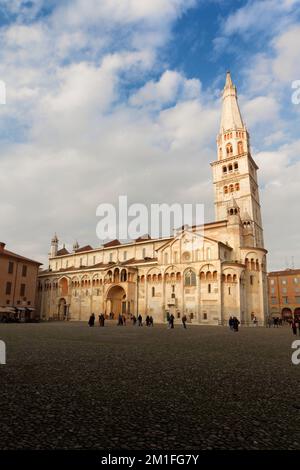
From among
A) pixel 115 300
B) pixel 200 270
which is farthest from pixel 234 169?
pixel 115 300

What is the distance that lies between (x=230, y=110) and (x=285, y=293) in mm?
46982

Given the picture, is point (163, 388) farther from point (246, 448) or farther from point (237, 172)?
point (237, 172)

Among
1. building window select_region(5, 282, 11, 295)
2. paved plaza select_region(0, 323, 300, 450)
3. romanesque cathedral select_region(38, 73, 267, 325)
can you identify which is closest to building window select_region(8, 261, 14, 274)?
building window select_region(5, 282, 11, 295)

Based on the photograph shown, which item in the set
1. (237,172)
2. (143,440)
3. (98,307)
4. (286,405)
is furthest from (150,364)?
(237,172)

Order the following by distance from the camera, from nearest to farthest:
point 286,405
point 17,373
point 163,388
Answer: point 286,405 → point 163,388 → point 17,373

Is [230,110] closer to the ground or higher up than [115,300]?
higher up

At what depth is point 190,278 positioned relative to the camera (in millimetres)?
49719

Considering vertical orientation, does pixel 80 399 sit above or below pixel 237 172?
below

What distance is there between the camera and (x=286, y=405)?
589 centimetres

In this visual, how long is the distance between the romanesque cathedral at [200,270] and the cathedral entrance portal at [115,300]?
15 centimetres

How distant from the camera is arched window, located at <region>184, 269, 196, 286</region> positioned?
49.3m

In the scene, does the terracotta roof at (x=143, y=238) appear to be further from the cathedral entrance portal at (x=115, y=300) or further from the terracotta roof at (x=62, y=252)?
the terracotta roof at (x=62, y=252)

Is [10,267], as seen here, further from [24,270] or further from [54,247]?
[54,247]
